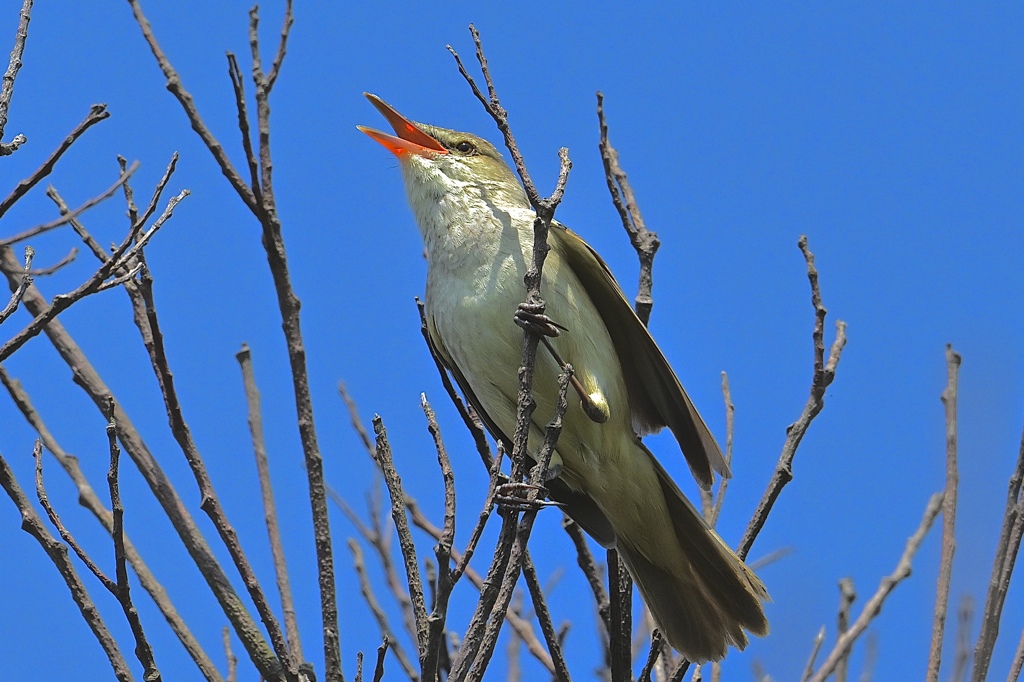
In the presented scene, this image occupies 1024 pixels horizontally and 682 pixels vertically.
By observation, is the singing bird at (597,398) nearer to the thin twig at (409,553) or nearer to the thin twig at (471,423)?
the thin twig at (471,423)

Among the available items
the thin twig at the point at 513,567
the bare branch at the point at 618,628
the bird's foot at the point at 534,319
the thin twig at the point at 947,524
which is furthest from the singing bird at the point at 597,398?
the thin twig at the point at 513,567

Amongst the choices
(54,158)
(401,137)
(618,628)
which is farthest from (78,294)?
(401,137)

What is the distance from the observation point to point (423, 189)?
4.69 metres

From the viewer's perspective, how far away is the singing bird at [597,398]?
13.4ft

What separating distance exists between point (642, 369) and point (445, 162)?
1292 mm

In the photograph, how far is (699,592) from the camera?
4.16 m

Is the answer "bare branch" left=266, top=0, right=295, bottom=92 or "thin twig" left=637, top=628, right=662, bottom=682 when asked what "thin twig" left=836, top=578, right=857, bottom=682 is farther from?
"bare branch" left=266, top=0, right=295, bottom=92

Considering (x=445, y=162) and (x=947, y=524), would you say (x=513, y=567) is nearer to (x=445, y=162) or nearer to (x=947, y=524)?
(x=947, y=524)

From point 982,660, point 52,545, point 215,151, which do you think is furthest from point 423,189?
point 982,660

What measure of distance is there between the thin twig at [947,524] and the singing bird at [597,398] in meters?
0.84

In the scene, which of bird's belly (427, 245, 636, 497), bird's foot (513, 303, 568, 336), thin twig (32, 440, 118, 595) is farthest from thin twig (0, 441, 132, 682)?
bird's belly (427, 245, 636, 497)

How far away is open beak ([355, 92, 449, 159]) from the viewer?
192 inches

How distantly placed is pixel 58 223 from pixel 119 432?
2.42ft

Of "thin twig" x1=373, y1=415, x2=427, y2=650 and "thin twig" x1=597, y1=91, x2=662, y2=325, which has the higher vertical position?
"thin twig" x1=597, y1=91, x2=662, y2=325
